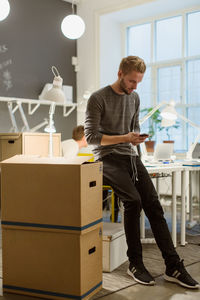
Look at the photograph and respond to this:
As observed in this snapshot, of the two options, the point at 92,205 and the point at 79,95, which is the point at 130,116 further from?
the point at 79,95

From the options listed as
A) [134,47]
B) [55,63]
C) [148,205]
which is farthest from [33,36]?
[148,205]

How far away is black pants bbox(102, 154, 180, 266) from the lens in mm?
2252

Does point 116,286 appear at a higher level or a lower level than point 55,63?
lower

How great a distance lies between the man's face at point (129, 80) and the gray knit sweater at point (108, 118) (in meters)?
0.07

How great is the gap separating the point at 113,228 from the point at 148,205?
1.34 ft

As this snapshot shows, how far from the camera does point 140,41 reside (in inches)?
224

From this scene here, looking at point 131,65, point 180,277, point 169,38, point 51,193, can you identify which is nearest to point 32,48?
point 169,38

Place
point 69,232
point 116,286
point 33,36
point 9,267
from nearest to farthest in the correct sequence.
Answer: point 69,232 < point 9,267 < point 116,286 < point 33,36

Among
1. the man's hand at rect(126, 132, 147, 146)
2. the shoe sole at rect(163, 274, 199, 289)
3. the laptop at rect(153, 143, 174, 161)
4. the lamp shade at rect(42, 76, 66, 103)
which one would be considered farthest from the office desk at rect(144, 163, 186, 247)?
the lamp shade at rect(42, 76, 66, 103)

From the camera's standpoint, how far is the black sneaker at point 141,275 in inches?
86.6

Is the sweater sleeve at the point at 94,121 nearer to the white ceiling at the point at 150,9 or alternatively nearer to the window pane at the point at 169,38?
the white ceiling at the point at 150,9

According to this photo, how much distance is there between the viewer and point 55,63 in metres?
5.21

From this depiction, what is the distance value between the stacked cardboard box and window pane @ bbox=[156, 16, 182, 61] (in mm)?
3694

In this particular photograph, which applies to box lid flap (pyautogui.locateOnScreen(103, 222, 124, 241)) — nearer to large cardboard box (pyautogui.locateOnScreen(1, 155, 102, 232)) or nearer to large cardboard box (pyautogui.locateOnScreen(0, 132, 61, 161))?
large cardboard box (pyautogui.locateOnScreen(1, 155, 102, 232))
